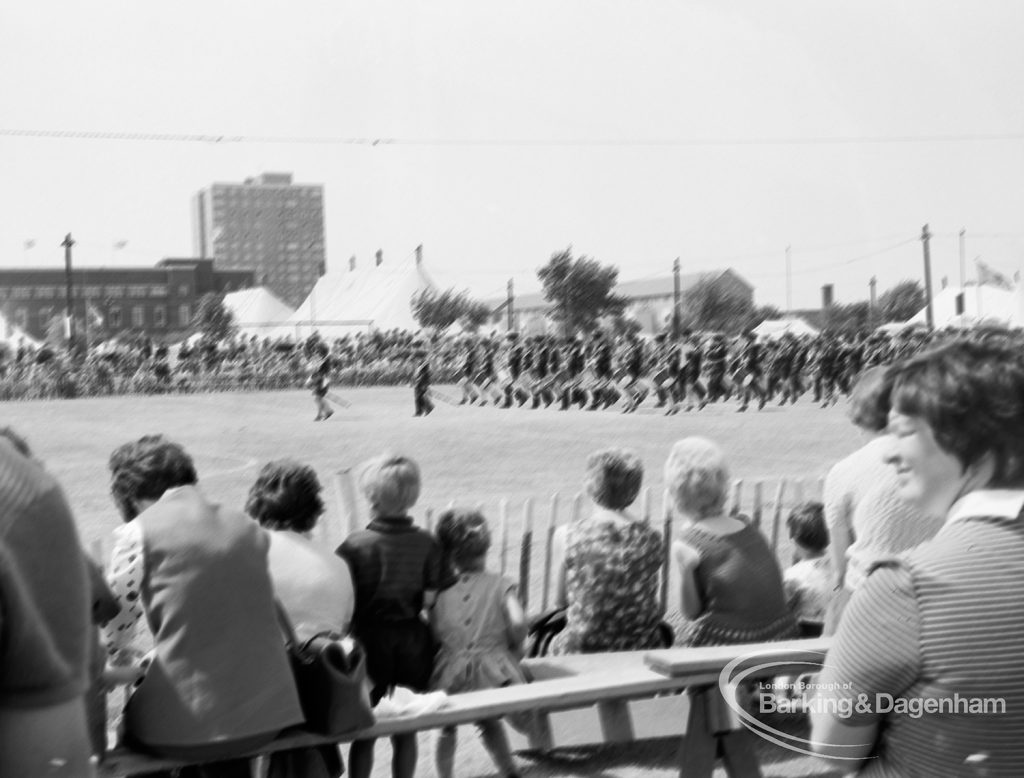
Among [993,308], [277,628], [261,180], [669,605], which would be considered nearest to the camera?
[277,628]

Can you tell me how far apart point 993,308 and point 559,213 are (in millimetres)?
4474

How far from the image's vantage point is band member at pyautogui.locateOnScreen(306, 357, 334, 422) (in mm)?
8250

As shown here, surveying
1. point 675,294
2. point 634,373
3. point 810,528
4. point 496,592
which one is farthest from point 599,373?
point 496,592

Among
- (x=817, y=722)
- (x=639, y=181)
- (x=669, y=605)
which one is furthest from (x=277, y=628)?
(x=639, y=181)

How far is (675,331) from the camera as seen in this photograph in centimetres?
1098

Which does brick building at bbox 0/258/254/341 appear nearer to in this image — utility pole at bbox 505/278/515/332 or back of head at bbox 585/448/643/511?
utility pole at bbox 505/278/515/332

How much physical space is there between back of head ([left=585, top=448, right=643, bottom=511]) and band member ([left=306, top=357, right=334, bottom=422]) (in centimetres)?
469

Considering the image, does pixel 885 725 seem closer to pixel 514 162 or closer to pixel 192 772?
pixel 192 772

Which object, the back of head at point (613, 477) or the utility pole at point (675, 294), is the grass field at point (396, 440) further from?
the utility pole at point (675, 294)

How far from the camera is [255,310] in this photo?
715cm

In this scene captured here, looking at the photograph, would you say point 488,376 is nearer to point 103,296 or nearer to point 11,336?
point 103,296

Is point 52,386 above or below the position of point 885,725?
above

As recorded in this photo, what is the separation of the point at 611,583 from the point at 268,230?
4.13 m

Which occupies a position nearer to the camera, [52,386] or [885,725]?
[885,725]
